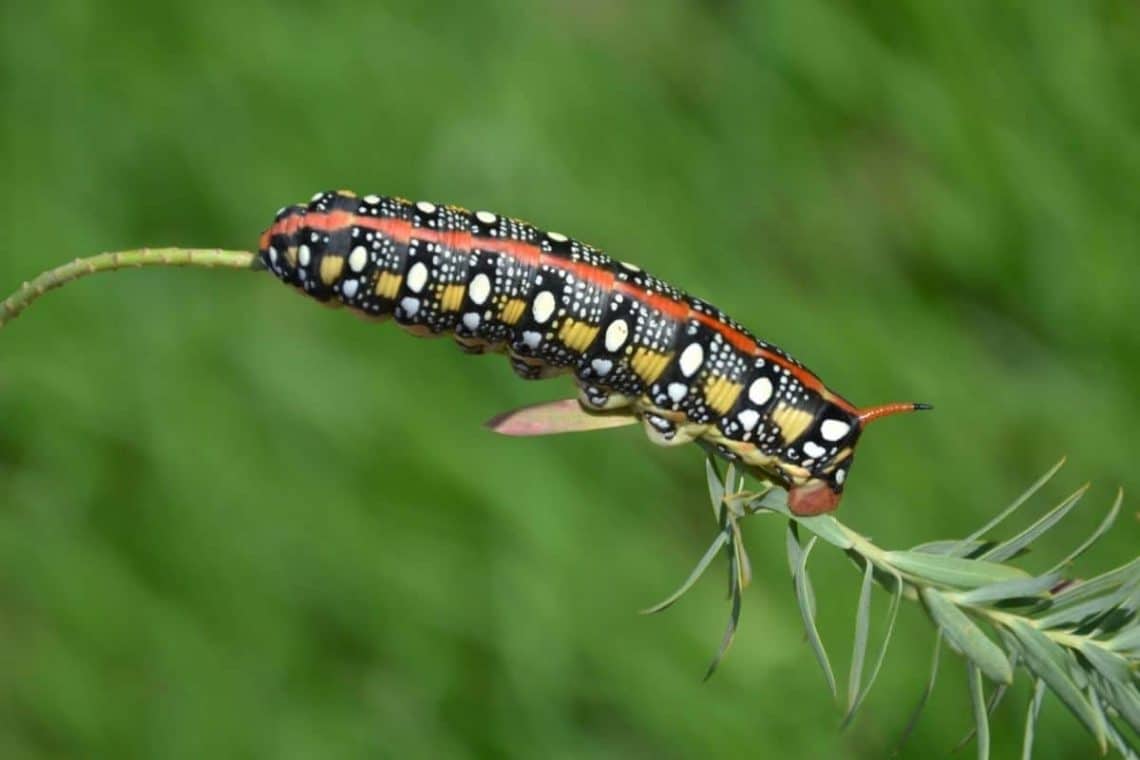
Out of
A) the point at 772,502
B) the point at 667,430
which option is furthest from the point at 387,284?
the point at 772,502

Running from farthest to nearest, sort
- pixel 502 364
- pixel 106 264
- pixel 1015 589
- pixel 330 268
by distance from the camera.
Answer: pixel 502 364 < pixel 330 268 < pixel 1015 589 < pixel 106 264

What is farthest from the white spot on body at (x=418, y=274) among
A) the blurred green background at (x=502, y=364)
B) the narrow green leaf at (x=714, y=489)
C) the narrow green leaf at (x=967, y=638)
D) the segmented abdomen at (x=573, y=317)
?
the blurred green background at (x=502, y=364)

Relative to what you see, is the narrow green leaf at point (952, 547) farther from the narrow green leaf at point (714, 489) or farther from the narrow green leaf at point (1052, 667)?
the narrow green leaf at point (714, 489)

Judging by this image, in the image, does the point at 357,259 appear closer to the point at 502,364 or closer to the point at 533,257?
the point at 533,257

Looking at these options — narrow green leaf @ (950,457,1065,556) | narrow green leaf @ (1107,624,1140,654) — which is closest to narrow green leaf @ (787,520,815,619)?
narrow green leaf @ (950,457,1065,556)

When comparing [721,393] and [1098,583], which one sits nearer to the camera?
[1098,583]

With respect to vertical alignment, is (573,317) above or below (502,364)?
below
